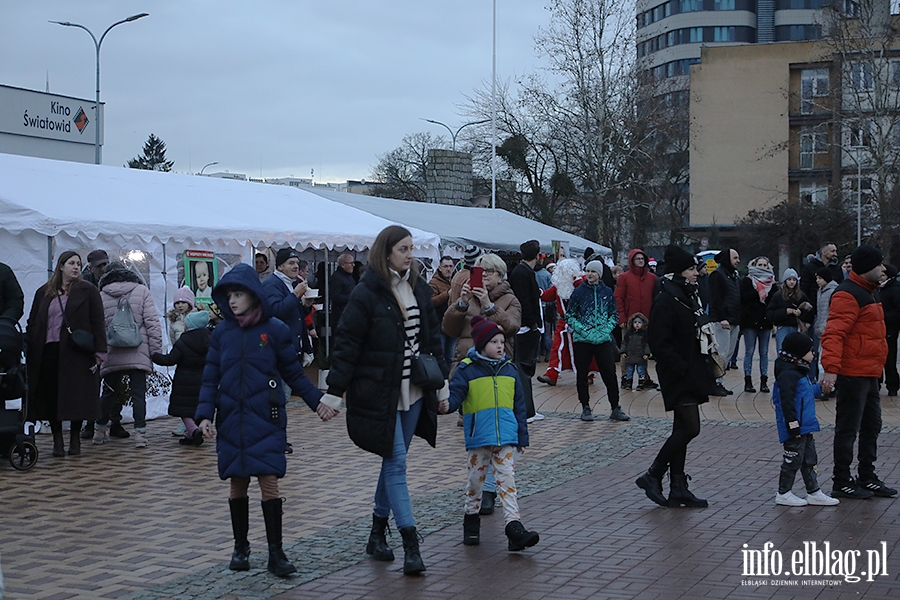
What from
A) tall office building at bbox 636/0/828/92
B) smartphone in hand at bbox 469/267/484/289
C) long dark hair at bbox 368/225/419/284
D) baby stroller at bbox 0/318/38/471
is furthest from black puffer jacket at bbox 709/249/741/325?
tall office building at bbox 636/0/828/92

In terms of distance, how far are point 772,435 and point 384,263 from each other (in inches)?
258

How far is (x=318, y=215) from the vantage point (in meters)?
18.0

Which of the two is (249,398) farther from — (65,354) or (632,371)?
(632,371)

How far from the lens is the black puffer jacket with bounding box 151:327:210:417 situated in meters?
10.7

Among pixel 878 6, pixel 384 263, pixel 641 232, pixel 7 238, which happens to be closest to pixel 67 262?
pixel 7 238

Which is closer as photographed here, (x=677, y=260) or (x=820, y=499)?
(x=820, y=499)

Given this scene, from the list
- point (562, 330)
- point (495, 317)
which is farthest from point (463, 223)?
point (495, 317)

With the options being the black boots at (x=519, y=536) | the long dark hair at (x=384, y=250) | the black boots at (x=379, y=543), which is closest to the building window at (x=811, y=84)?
the black boots at (x=519, y=536)

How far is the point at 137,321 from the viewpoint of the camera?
11016 millimetres

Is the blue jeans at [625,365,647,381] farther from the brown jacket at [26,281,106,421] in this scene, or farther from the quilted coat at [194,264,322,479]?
the quilted coat at [194,264,322,479]

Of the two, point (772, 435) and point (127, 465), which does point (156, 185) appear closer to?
point (127, 465)

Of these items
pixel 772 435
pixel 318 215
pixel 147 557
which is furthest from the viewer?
pixel 318 215

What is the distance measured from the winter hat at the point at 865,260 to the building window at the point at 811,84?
53346mm

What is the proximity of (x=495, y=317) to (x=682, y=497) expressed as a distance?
2.39 meters
